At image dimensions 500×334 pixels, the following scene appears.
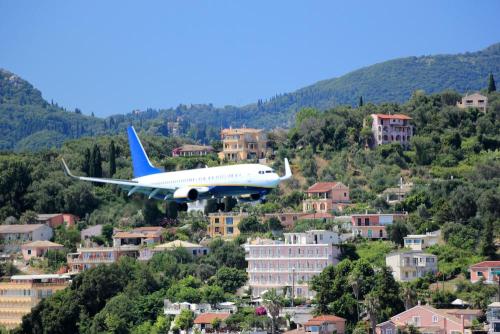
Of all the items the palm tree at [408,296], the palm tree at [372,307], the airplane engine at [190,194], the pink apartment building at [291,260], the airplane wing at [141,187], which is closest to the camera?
the airplane engine at [190,194]

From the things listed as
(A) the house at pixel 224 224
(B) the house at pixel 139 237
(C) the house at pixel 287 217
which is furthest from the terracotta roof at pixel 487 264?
(B) the house at pixel 139 237

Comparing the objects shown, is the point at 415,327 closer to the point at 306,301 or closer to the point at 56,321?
the point at 306,301

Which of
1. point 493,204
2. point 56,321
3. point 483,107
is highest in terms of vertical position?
point 483,107

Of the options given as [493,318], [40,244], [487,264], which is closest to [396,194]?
[487,264]

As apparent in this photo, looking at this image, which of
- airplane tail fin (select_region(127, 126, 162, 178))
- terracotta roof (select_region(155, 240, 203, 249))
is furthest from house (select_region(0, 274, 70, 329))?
airplane tail fin (select_region(127, 126, 162, 178))

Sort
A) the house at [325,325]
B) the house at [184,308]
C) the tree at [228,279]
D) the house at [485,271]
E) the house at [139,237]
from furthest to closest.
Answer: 1. the house at [139,237]
2. the tree at [228,279]
3. the house at [184,308]
4. the house at [485,271]
5. the house at [325,325]

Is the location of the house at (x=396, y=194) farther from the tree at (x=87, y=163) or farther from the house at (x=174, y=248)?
the tree at (x=87, y=163)

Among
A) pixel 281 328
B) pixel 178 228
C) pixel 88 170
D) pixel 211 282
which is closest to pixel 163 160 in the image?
pixel 88 170

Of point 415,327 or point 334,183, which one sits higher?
point 334,183

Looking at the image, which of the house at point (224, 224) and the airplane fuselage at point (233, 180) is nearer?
the airplane fuselage at point (233, 180)
